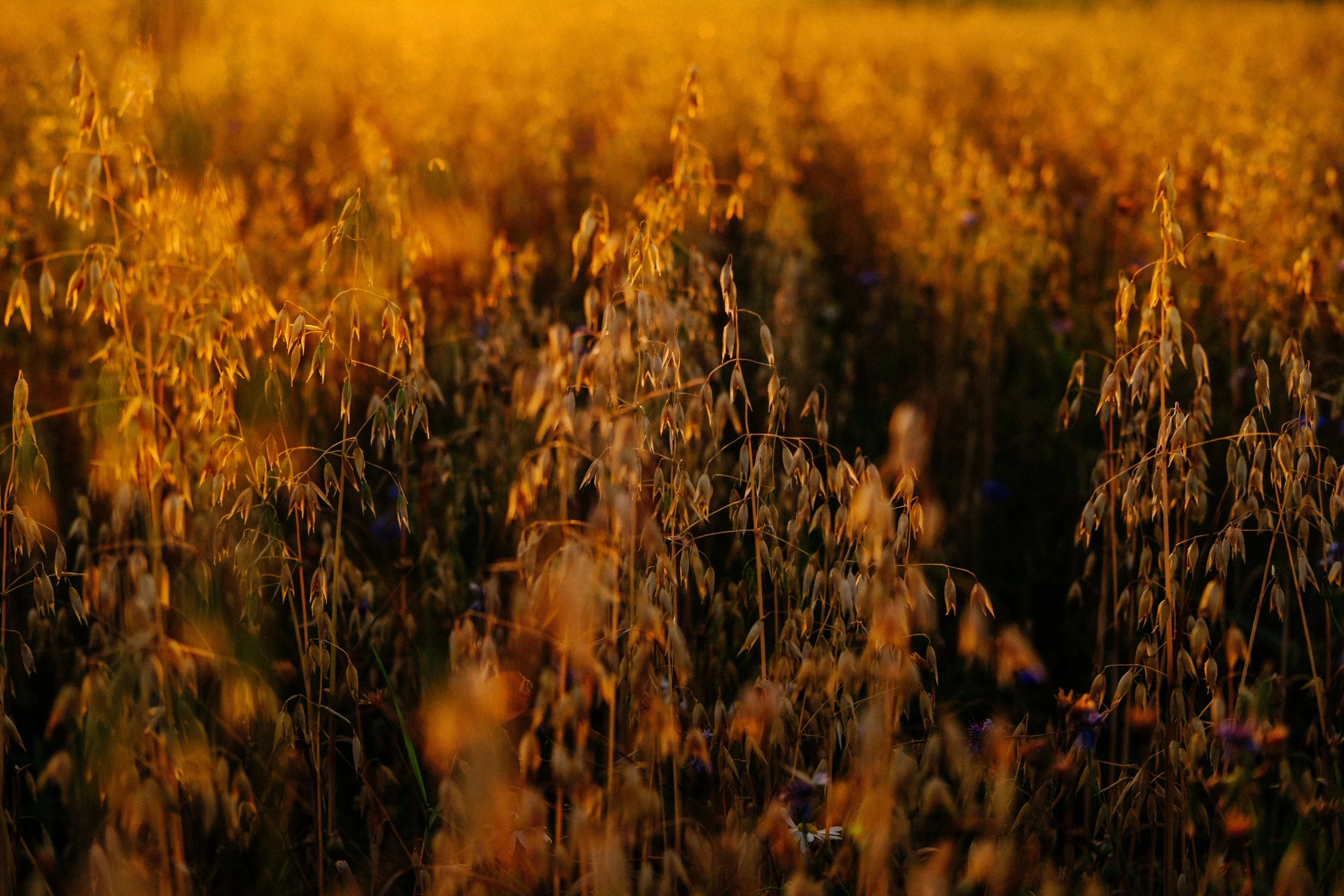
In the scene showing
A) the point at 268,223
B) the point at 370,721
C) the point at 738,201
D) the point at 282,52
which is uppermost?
the point at 282,52

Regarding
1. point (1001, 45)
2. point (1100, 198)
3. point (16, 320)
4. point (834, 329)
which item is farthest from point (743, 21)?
point (16, 320)

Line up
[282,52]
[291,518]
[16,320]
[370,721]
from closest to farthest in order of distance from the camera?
[370,721] < [291,518] < [16,320] < [282,52]

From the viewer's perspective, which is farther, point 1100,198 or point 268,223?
point 1100,198

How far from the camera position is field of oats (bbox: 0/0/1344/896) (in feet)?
4.36

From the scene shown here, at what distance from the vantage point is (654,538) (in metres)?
1.30

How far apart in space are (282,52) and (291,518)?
706cm

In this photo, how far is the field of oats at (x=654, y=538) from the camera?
1329 mm

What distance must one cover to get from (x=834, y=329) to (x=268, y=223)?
87.6 inches

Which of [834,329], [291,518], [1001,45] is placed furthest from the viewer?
[1001,45]

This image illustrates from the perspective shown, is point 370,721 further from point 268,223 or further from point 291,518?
point 268,223

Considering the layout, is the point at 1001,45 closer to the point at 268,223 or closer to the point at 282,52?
the point at 282,52

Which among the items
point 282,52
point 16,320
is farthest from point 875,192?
point 282,52

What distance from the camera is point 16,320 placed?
3.61 metres

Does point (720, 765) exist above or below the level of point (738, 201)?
below
